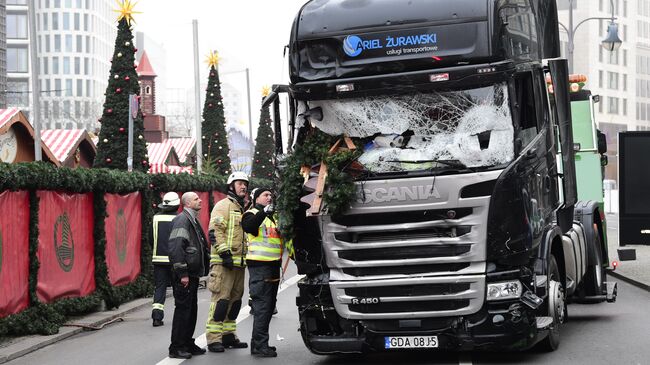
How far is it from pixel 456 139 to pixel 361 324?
2008 millimetres

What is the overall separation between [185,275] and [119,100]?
673 inches

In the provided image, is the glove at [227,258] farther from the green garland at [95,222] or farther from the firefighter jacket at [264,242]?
the green garland at [95,222]

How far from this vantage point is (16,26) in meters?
144

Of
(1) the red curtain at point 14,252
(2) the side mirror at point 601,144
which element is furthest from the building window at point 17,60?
(1) the red curtain at point 14,252

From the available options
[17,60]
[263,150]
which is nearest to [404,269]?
[263,150]

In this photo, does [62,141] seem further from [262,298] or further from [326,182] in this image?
[326,182]

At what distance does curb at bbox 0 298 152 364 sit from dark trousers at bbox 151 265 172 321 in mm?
923

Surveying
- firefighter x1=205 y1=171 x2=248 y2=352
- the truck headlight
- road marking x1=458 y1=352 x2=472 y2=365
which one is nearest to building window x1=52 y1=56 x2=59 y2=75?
firefighter x1=205 y1=171 x2=248 y2=352

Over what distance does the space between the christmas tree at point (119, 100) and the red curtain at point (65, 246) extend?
33.9 ft

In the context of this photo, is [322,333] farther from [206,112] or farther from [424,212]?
[206,112]

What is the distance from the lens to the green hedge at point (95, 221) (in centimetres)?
1512

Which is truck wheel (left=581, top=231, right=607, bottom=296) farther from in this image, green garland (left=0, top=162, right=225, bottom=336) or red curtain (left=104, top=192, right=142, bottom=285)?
red curtain (left=104, top=192, right=142, bottom=285)

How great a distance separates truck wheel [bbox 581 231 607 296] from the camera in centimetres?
1581

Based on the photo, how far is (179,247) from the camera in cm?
1280
